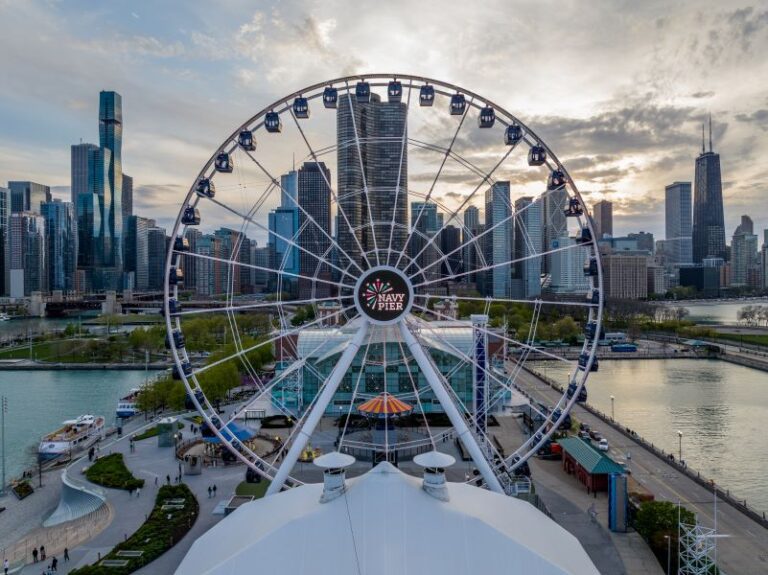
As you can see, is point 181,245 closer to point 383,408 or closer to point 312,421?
point 312,421

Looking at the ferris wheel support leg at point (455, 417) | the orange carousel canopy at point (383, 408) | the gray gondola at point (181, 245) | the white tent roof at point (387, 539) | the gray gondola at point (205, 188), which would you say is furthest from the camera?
the orange carousel canopy at point (383, 408)

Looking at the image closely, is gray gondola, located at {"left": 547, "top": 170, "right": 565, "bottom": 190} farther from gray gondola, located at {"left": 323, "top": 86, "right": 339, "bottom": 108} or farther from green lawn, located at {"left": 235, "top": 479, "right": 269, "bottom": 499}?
green lawn, located at {"left": 235, "top": 479, "right": 269, "bottom": 499}

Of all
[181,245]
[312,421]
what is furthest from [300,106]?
[312,421]

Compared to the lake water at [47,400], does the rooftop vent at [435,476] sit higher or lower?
higher

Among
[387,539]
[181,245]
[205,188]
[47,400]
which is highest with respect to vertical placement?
[205,188]

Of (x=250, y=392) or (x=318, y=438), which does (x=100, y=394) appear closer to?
(x=250, y=392)

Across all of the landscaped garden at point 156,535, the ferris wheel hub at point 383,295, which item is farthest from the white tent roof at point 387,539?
the landscaped garden at point 156,535

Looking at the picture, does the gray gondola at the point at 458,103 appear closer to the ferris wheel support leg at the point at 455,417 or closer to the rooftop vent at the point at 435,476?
the ferris wheel support leg at the point at 455,417

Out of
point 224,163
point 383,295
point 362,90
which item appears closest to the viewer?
point 383,295

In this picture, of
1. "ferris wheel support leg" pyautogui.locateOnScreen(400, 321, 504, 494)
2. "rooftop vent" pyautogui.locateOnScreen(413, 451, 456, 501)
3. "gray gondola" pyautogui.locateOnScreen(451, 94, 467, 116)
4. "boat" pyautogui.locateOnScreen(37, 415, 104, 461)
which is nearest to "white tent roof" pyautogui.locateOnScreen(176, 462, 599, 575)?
"rooftop vent" pyautogui.locateOnScreen(413, 451, 456, 501)
